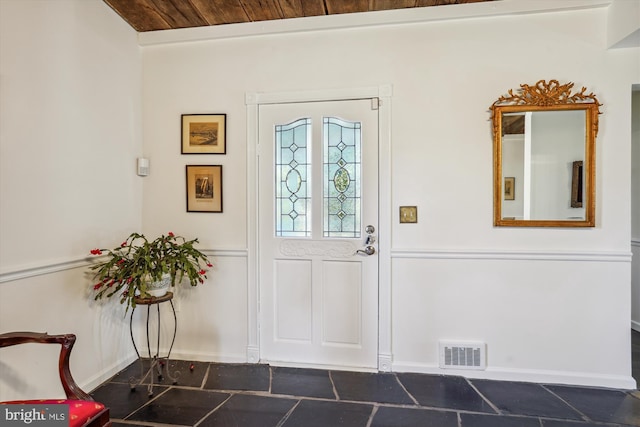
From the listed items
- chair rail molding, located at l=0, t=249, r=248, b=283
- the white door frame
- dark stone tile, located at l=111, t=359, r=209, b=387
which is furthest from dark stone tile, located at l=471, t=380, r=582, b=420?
chair rail molding, located at l=0, t=249, r=248, b=283

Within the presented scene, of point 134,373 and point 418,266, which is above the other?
point 418,266

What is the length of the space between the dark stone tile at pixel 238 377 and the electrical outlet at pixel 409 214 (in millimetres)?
1586

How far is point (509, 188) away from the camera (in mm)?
2305

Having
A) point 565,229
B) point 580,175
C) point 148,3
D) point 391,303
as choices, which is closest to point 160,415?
point 391,303

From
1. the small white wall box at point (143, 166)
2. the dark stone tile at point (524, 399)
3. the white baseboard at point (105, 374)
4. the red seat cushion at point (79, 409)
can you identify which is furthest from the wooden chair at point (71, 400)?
the dark stone tile at point (524, 399)

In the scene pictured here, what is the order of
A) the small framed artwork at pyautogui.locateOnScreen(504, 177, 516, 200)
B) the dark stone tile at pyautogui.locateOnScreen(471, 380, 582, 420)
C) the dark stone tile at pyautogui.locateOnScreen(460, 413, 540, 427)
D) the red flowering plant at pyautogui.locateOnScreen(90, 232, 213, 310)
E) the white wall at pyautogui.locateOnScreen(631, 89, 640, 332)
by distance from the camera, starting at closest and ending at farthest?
the dark stone tile at pyautogui.locateOnScreen(460, 413, 540, 427), the dark stone tile at pyautogui.locateOnScreen(471, 380, 582, 420), the red flowering plant at pyautogui.locateOnScreen(90, 232, 213, 310), the small framed artwork at pyautogui.locateOnScreen(504, 177, 516, 200), the white wall at pyautogui.locateOnScreen(631, 89, 640, 332)

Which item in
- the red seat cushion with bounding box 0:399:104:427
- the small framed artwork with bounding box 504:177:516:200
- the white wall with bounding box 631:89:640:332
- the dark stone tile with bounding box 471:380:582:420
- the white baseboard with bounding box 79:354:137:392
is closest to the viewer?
the red seat cushion with bounding box 0:399:104:427

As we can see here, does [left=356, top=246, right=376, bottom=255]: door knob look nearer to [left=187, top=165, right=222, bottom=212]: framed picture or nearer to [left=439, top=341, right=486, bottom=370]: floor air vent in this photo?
[left=439, top=341, right=486, bottom=370]: floor air vent

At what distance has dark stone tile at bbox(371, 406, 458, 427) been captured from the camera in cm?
185

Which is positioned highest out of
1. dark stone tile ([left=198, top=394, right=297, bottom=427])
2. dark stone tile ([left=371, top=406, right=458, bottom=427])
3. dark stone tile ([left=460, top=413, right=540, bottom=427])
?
dark stone tile ([left=460, top=413, right=540, bottom=427])

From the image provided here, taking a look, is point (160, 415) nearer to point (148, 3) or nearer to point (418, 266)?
point (418, 266)

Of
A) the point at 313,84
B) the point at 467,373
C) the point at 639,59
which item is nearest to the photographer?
the point at 639,59

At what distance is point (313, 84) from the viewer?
98.6 inches

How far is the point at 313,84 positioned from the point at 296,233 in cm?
120
